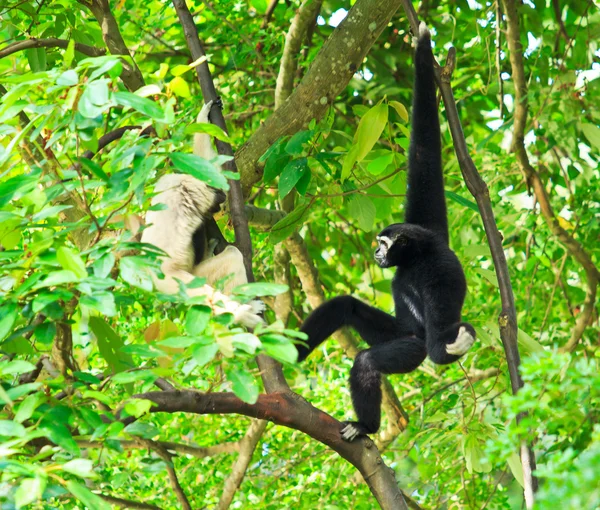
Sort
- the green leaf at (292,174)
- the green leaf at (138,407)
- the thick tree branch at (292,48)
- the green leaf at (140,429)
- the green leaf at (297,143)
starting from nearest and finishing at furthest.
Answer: the green leaf at (138,407) → the green leaf at (140,429) → the green leaf at (297,143) → the green leaf at (292,174) → the thick tree branch at (292,48)

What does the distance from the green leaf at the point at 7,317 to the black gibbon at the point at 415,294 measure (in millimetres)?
2191

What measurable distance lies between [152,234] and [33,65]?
138 centimetres

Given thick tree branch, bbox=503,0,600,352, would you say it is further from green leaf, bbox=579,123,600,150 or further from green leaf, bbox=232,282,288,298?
green leaf, bbox=232,282,288,298

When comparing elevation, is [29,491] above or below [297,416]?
below

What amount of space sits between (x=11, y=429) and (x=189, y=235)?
2.13 meters

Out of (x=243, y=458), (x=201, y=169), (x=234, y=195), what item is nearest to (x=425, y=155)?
(x=234, y=195)

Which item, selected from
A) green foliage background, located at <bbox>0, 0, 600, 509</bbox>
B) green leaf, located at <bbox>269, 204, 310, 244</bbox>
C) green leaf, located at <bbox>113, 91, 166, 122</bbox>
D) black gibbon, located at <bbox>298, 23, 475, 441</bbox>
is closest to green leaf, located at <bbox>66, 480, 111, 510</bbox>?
green foliage background, located at <bbox>0, 0, 600, 509</bbox>

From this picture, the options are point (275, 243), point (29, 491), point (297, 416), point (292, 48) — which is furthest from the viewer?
point (292, 48)

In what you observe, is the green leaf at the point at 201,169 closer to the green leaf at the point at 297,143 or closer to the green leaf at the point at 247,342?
the green leaf at the point at 247,342

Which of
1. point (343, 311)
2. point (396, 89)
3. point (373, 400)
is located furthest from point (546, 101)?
point (373, 400)

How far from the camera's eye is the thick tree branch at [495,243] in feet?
10.9

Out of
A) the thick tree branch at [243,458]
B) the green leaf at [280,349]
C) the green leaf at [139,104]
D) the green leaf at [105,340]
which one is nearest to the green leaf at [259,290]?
the green leaf at [280,349]

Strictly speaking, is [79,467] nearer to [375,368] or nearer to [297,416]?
[297,416]

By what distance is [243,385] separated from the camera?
2277 mm
